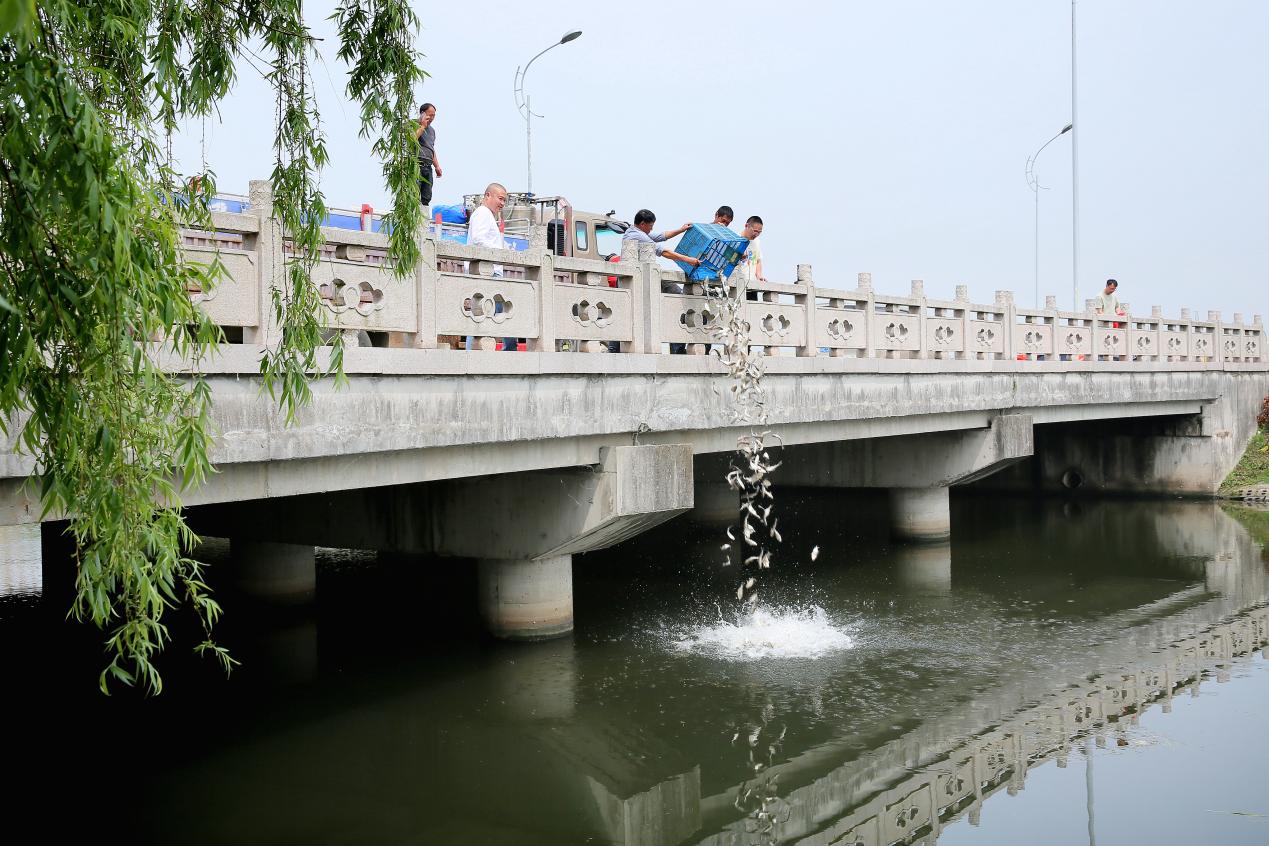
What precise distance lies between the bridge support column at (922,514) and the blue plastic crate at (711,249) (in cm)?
824

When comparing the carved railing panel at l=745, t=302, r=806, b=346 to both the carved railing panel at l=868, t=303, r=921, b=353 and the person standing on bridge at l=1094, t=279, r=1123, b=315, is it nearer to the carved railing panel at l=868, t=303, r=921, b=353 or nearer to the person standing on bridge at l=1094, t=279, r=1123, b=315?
the carved railing panel at l=868, t=303, r=921, b=353

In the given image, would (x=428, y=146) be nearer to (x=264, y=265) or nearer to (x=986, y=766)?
(x=264, y=265)

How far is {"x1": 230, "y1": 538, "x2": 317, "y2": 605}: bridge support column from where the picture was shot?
1421 centimetres

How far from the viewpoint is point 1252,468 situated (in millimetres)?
25266

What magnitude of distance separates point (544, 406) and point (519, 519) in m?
1.69

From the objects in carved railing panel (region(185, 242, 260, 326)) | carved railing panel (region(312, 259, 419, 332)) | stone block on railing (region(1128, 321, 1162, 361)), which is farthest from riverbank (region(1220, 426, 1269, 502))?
carved railing panel (region(185, 242, 260, 326))

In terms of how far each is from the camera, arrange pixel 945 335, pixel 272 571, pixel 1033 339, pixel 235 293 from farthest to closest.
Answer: pixel 1033 339
pixel 945 335
pixel 272 571
pixel 235 293

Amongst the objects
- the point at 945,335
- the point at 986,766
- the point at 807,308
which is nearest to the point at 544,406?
the point at 807,308

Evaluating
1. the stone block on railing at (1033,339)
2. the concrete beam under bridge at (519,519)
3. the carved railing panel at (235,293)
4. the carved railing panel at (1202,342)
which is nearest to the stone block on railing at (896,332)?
the stone block on railing at (1033,339)

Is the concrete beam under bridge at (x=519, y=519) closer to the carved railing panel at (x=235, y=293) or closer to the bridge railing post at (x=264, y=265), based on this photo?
the bridge railing post at (x=264, y=265)

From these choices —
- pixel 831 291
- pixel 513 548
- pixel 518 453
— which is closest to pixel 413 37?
pixel 518 453

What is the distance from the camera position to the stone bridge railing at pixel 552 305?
26.6ft

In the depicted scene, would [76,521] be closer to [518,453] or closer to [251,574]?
[518,453]

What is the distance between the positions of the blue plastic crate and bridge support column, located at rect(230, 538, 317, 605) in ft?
19.6
